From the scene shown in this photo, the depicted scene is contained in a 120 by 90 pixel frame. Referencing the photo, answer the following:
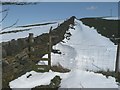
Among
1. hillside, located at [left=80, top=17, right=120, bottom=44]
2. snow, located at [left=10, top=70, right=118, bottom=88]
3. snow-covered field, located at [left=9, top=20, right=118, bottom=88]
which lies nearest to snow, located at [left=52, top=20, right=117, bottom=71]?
snow-covered field, located at [left=9, top=20, right=118, bottom=88]

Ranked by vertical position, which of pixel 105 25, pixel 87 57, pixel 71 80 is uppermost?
pixel 105 25

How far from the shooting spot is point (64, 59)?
37.8ft

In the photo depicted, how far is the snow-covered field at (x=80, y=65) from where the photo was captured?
27.0 ft

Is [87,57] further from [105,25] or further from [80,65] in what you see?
[105,25]

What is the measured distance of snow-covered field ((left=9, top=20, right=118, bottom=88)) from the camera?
8242 mm

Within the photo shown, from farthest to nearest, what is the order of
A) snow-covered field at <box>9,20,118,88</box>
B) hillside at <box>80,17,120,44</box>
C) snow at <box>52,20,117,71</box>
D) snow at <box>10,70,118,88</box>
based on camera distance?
hillside at <box>80,17,120,44</box> < snow at <box>52,20,117,71</box> < snow-covered field at <box>9,20,118,88</box> < snow at <box>10,70,118,88</box>

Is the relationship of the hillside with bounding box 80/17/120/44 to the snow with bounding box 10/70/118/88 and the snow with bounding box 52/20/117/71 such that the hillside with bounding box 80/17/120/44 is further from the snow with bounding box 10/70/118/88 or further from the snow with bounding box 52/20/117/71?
the snow with bounding box 10/70/118/88

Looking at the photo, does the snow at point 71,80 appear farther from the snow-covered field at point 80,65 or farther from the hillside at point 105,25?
the hillside at point 105,25

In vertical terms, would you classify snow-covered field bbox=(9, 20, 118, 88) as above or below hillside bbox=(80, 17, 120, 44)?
below

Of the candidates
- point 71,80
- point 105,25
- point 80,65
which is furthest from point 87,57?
point 105,25

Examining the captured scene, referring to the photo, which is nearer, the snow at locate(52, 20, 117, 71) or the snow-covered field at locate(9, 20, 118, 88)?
the snow-covered field at locate(9, 20, 118, 88)

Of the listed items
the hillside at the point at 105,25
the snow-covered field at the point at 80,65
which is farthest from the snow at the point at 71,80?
the hillside at the point at 105,25

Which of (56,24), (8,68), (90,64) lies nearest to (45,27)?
(56,24)

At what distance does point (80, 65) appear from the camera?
34.9 feet
